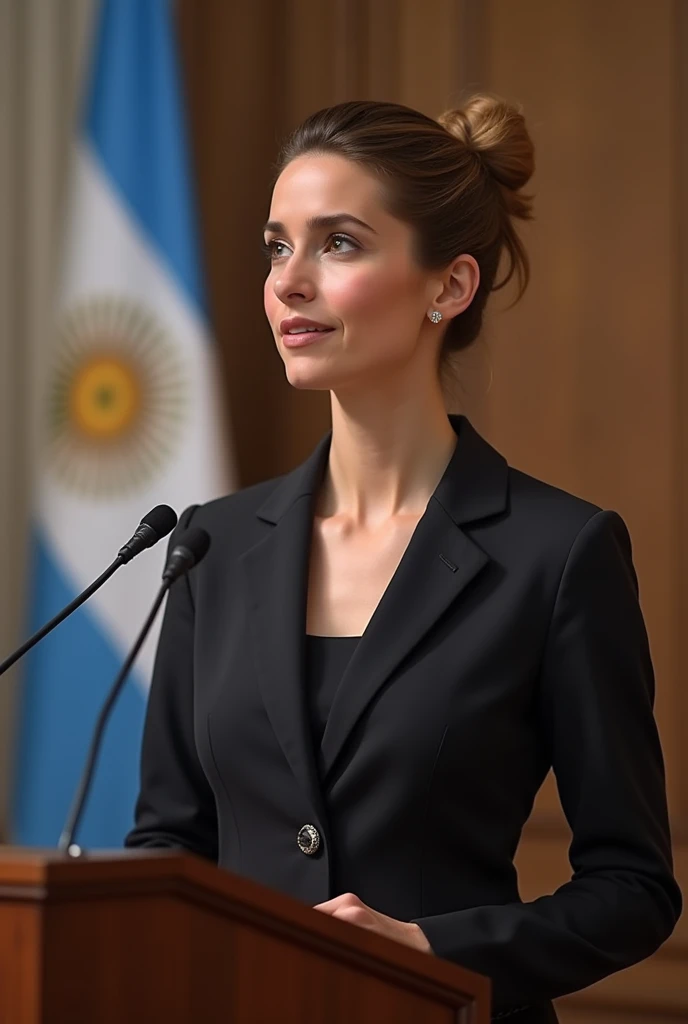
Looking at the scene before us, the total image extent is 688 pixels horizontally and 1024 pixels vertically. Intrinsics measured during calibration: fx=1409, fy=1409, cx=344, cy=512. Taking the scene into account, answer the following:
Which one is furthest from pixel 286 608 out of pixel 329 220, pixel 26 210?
pixel 26 210

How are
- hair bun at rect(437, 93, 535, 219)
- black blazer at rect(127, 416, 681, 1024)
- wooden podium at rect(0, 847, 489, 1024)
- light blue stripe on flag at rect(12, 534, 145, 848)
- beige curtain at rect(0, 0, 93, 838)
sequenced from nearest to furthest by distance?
wooden podium at rect(0, 847, 489, 1024)
black blazer at rect(127, 416, 681, 1024)
hair bun at rect(437, 93, 535, 219)
light blue stripe on flag at rect(12, 534, 145, 848)
beige curtain at rect(0, 0, 93, 838)

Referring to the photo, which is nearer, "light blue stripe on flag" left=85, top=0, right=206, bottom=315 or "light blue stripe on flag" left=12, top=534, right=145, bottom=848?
"light blue stripe on flag" left=12, top=534, right=145, bottom=848

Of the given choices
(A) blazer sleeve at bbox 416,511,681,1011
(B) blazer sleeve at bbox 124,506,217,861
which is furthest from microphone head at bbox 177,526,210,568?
(B) blazer sleeve at bbox 124,506,217,861

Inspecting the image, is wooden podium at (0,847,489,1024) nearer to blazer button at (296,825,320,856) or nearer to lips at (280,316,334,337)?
blazer button at (296,825,320,856)

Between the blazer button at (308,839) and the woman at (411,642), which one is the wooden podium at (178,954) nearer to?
the woman at (411,642)

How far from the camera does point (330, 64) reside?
3594mm

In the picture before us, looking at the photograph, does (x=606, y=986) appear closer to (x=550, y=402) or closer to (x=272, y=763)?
(x=550, y=402)

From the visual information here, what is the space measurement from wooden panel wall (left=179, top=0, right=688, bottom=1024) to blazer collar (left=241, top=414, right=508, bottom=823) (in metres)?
1.25

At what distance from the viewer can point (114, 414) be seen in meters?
3.32

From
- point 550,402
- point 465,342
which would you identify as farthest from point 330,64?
point 465,342

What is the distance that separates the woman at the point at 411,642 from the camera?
1.73 m

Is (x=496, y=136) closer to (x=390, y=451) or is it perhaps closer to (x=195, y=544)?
(x=390, y=451)

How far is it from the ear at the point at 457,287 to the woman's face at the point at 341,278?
5 cm

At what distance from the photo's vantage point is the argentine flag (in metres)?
3.24
